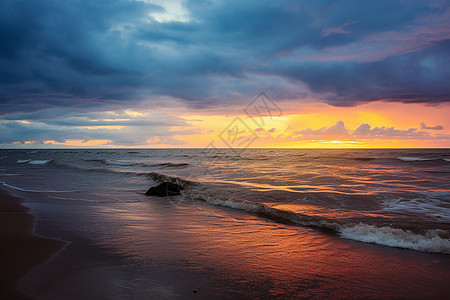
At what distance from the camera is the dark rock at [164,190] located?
11.1 m

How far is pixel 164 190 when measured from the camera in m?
11.2

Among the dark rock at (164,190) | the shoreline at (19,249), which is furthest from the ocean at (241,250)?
the dark rock at (164,190)

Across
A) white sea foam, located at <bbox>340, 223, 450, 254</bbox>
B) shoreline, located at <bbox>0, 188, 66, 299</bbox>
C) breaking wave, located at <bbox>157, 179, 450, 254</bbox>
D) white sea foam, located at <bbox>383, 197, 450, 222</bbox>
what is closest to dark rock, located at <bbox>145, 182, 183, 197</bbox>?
breaking wave, located at <bbox>157, 179, 450, 254</bbox>

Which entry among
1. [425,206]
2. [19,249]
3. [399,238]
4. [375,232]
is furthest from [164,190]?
[425,206]

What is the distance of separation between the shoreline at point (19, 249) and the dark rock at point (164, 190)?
4.84 meters

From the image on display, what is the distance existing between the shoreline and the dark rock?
4.84 m

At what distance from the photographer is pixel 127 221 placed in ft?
20.7

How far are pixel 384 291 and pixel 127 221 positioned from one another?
203 inches

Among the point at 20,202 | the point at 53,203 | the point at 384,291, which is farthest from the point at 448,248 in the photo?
the point at 20,202

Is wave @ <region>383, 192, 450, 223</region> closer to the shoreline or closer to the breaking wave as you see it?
the breaking wave

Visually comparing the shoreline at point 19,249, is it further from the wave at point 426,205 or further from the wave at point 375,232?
the wave at point 426,205

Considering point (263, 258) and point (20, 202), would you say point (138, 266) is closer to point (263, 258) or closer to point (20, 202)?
point (263, 258)

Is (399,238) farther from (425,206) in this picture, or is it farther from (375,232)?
(425,206)

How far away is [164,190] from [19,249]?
720 centimetres
